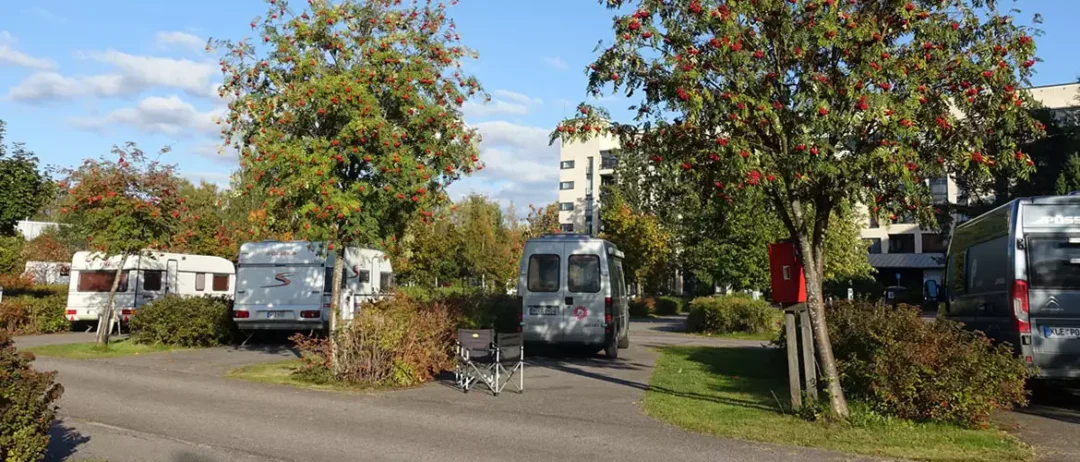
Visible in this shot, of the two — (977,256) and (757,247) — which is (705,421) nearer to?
(977,256)

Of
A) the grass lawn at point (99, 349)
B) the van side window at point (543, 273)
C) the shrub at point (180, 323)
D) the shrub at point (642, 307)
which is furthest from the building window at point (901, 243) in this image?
the grass lawn at point (99, 349)

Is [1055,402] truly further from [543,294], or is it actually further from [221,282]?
[221,282]

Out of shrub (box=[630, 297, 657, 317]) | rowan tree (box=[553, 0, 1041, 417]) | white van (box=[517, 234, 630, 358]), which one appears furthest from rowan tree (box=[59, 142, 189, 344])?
shrub (box=[630, 297, 657, 317])

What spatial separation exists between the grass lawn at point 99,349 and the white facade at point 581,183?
56153 mm

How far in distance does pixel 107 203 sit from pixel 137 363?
448cm

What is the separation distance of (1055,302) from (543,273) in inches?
335

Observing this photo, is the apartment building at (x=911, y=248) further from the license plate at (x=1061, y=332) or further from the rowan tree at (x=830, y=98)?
the rowan tree at (x=830, y=98)

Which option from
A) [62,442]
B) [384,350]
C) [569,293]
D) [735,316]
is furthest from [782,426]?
[735,316]

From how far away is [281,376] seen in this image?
1224 cm

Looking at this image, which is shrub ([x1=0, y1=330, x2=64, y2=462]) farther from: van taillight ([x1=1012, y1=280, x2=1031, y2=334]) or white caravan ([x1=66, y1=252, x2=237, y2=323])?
white caravan ([x1=66, y1=252, x2=237, y2=323])

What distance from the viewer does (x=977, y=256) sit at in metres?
11.3

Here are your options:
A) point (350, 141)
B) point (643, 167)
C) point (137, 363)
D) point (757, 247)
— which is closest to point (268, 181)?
point (350, 141)

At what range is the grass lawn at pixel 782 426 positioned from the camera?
6.95 m

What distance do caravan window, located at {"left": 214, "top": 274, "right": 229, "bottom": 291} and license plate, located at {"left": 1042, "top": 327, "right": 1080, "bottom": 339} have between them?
24549 mm
